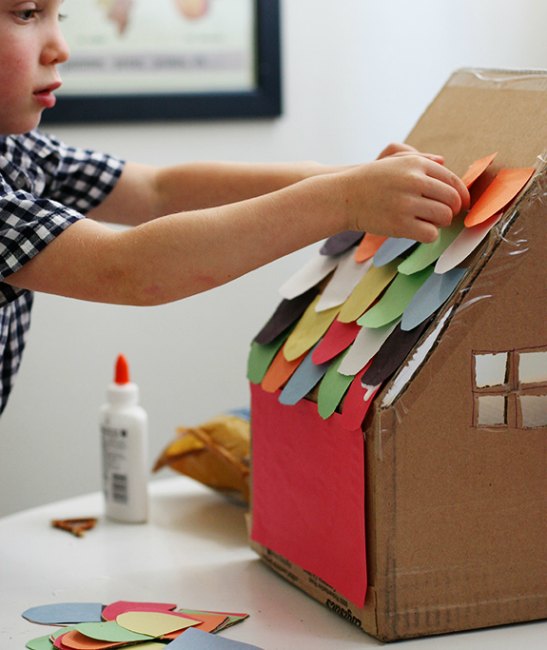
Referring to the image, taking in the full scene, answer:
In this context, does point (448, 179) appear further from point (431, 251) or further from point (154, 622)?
point (154, 622)

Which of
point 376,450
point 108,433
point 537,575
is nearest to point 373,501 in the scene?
point 376,450

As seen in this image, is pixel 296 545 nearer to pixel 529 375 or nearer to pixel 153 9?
pixel 529 375

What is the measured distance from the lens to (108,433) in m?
1.12

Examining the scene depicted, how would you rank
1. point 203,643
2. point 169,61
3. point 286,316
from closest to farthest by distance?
point 203,643 < point 286,316 < point 169,61

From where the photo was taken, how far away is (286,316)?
0.98 metres

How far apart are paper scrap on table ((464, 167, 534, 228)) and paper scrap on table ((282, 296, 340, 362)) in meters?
0.16

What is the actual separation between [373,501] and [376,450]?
4cm

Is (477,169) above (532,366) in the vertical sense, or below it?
above

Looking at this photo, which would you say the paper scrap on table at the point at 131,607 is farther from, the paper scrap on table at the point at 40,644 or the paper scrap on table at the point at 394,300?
the paper scrap on table at the point at 394,300

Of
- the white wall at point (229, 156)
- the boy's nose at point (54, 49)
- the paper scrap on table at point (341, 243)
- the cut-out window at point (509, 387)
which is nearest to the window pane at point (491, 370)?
the cut-out window at point (509, 387)

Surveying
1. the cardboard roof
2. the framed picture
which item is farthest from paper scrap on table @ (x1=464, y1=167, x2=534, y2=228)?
the framed picture

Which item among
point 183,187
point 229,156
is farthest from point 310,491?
point 229,156

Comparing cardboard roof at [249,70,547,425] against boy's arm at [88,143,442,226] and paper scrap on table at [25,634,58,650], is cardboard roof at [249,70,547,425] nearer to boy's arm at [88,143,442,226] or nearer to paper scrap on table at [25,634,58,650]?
boy's arm at [88,143,442,226]

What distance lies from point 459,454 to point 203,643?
23cm
